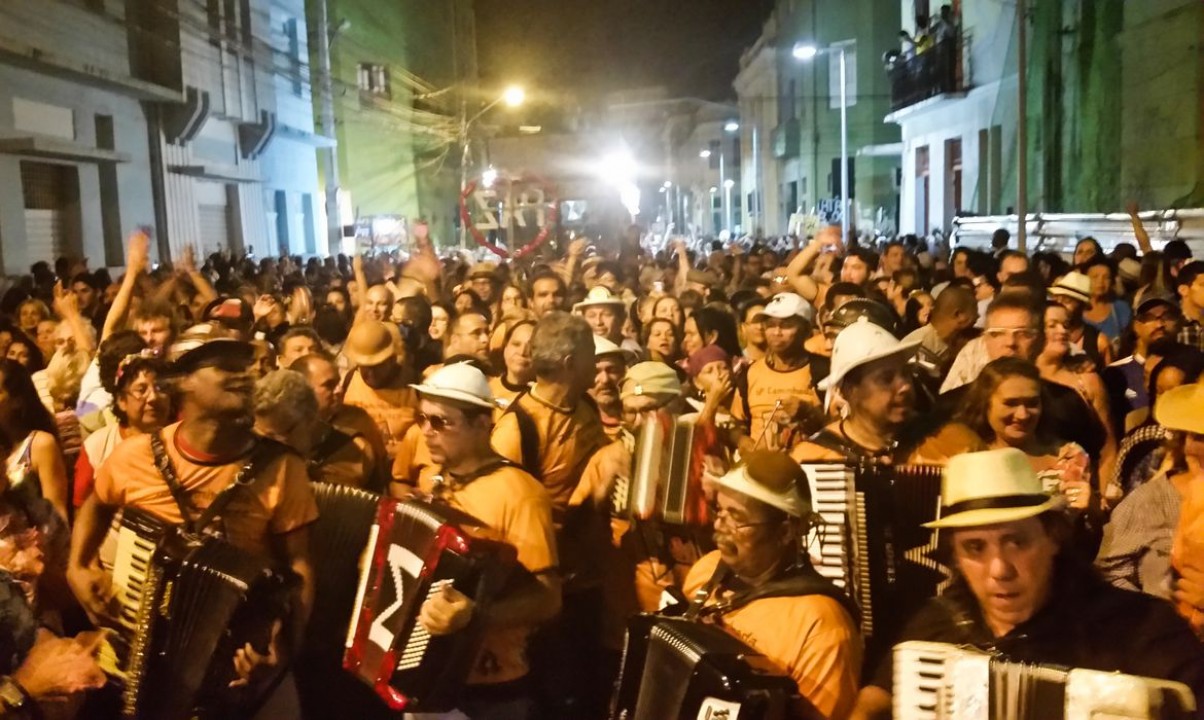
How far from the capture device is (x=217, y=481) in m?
3.91

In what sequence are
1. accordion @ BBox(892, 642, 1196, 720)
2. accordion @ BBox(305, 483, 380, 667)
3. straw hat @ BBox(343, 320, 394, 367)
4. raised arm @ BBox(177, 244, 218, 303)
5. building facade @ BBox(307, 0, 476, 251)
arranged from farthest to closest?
building facade @ BBox(307, 0, 476, 251) → raised arm @ BBox(177, 244, 218, 303) → straw hat @ BBox(343, 320, 394, 367) → accordion @ BBox(305, 483, 380, 667) → accordion @ BBox(892, 642, 1196, 720)

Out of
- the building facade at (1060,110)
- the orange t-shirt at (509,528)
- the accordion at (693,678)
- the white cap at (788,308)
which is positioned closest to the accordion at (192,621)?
the orange t-shirt at (509,528)

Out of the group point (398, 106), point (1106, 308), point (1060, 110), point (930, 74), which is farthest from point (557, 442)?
point (398, 106)

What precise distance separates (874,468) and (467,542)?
1486 mm

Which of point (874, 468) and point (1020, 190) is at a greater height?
point (1020, 190)

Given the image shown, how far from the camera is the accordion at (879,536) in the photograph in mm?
3660

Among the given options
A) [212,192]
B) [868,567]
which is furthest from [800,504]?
[212,192]

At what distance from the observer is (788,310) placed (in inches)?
246

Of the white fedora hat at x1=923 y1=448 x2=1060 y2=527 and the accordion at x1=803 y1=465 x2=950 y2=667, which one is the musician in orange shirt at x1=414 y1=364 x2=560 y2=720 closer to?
the accordion at x1=803 y1=465 x2=950 y2=667

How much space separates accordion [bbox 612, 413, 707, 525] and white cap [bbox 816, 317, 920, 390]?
0.66m

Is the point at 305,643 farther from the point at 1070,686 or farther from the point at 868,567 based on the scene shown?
the point at 1070,686

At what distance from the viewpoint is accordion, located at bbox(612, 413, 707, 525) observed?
4.25m

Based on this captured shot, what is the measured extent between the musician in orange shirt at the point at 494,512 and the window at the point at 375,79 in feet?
136

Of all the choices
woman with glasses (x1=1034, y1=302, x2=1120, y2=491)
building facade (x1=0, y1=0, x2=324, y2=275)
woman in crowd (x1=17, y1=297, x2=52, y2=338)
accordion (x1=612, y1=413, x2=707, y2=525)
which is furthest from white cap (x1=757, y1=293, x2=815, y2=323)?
building facade (x1=0, y1=0, x2=324, y2=275)
